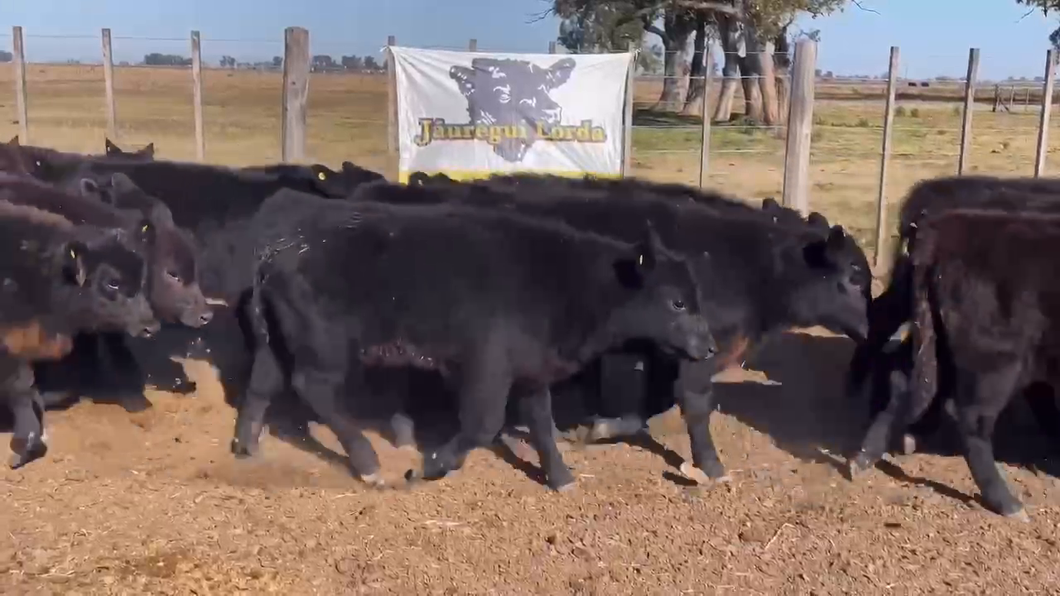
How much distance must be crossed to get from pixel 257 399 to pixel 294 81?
4725mm

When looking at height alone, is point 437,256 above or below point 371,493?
above

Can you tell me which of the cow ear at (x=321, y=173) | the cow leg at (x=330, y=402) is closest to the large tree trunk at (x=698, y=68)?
the cow ear at (x=321, y=173)

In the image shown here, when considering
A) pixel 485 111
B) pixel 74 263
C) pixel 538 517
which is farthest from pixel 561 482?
pixel 485 111

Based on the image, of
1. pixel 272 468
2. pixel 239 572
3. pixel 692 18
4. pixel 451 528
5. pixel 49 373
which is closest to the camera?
pixel 239 572

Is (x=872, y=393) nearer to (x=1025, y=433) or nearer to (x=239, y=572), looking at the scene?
(x=1025, y=433)

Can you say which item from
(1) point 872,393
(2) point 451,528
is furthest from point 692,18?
(2) point 451,528

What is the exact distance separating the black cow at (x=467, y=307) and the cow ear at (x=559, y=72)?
14.4 ft

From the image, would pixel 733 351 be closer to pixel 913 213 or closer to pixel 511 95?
pixel 913 213

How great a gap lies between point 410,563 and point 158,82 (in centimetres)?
3867

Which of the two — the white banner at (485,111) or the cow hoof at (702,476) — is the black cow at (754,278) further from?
the white banner at (485,111)

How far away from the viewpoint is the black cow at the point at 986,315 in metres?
5.78

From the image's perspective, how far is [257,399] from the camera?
6656 millimetres

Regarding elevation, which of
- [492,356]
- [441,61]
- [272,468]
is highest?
[441,61]

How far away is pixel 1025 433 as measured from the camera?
7129mm
